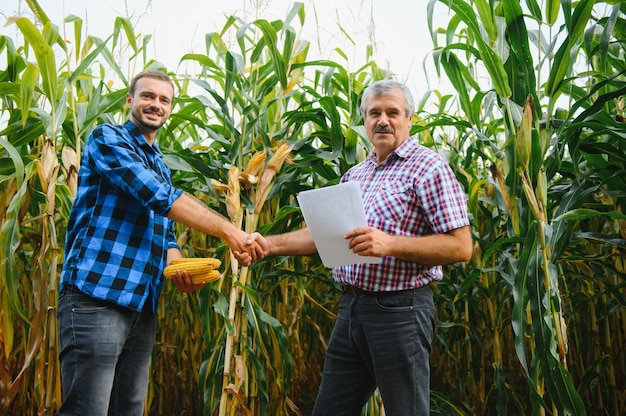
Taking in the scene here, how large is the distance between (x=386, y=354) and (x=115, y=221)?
1.02 m

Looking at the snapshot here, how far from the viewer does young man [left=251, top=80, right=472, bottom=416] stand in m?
1.54

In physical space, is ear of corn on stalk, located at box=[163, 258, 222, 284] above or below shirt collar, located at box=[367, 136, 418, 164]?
below

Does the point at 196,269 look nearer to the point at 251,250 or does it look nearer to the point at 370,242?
the point at 251,250

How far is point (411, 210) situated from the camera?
64.2 inches

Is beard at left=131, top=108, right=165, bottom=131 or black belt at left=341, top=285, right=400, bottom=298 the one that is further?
beard at left=131, top=108, right=165, bottom=131

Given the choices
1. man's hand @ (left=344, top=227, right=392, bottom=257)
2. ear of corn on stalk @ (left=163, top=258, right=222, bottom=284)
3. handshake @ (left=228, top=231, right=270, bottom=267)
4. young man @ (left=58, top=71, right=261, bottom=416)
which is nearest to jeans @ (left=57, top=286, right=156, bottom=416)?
young man @ (left=58, top=71, right=261, bottom=416)

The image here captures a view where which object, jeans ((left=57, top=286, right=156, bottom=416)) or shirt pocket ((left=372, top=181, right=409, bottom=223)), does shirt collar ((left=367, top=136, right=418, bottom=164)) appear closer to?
shirt pocket ((left=372, top=181, right=409, bottom=223))

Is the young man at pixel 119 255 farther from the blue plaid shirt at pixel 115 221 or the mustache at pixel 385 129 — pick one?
the mustache at pixel 385 129

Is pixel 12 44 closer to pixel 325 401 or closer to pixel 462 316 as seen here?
pixel 325 401

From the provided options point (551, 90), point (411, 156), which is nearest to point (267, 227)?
point (411, 156)

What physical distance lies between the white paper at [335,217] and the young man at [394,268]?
40 mm

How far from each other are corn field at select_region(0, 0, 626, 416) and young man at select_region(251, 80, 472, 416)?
321mm

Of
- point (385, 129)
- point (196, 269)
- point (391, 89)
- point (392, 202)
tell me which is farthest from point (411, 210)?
point (196, 269)

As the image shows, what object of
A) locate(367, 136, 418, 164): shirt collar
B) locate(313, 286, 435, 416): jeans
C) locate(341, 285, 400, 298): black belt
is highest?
locate(367, 136, 418, 164): shirt collar
